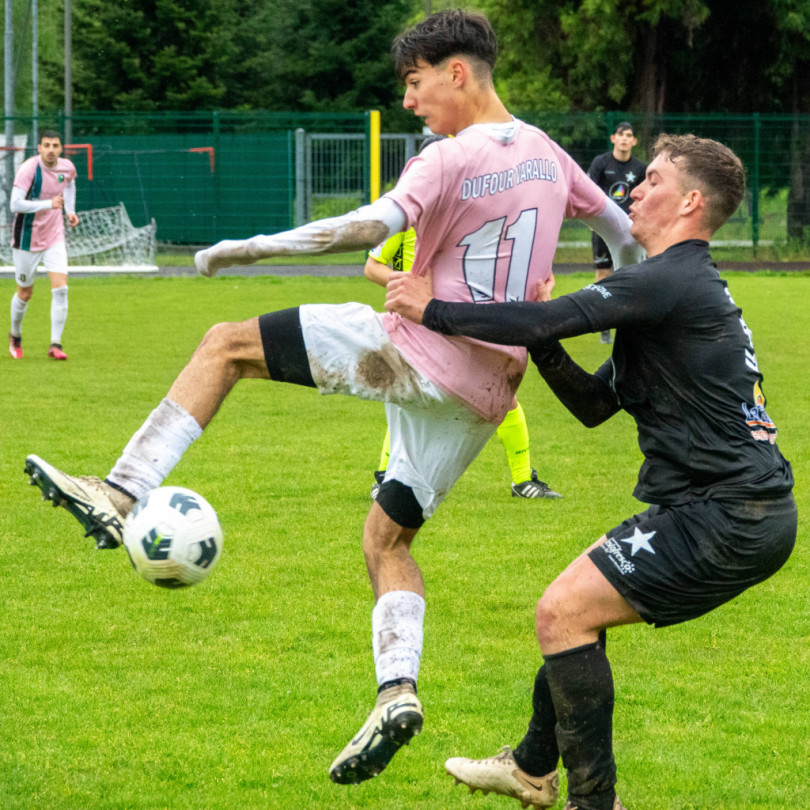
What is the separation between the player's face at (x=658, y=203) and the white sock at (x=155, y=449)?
1.47m

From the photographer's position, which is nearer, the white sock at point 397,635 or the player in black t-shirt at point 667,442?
the player in black t-shirt at point 667,442

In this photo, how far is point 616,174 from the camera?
15.5 m

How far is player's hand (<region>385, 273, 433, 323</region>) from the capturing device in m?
3.78

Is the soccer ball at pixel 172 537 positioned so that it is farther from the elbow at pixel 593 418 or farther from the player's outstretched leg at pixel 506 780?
the elbow at pixel 593 418

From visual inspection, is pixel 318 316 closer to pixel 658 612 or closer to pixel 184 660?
pixel 658 612

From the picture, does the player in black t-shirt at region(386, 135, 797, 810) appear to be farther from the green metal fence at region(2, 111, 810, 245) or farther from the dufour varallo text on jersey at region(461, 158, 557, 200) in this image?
the green metal fence at region(2, 111, 810, 245)

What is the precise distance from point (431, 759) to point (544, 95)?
28.6 m

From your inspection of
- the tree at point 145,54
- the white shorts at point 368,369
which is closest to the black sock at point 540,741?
the white shorts at point 368,369

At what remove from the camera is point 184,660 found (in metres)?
5.34

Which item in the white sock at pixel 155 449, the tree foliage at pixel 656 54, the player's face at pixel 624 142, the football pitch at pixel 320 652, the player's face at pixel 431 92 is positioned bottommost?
the football pitch at pixel 320 652

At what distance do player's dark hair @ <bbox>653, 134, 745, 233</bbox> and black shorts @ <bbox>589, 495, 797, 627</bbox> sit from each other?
871 millimetres

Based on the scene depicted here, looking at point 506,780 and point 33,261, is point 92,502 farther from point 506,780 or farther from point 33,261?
point 33,261

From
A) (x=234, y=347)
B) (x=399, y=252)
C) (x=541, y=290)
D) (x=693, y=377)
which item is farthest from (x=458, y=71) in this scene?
(x=399, y=252)

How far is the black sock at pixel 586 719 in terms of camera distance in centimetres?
370
